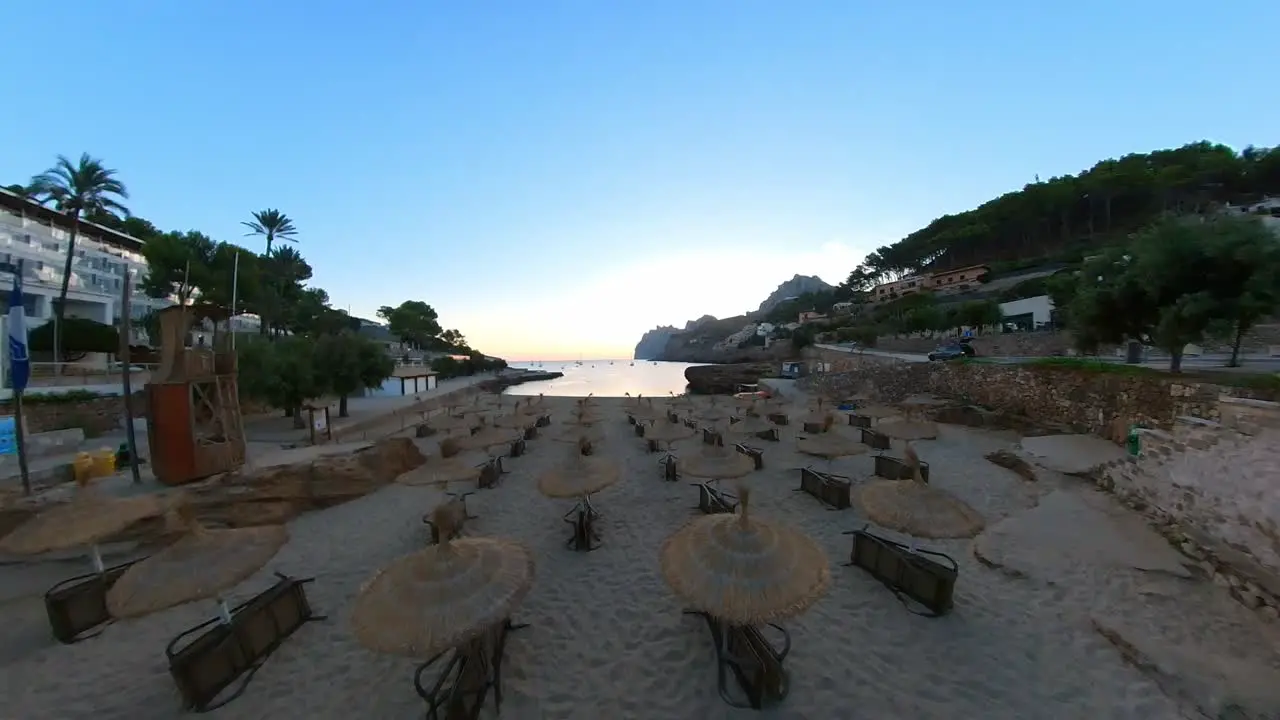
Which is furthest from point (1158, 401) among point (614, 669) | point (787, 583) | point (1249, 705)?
point (614, 669)

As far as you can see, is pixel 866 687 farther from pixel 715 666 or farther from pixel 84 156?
pixel 84 156

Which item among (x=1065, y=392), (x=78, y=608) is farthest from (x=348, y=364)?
(x=1065, y=392)

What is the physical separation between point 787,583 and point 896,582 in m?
3.53

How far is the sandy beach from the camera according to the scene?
4727mm

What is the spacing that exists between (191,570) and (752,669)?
19.9ft

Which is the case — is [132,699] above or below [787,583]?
below

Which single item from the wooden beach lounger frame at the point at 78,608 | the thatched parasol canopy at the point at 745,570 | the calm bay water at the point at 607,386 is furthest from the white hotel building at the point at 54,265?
the thatched parasol canopy at the point at 745,570

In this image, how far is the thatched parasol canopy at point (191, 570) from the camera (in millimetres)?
4656

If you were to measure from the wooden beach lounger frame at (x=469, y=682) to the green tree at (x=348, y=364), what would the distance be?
18.6 m

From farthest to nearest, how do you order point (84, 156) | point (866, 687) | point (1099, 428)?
point (84, 156) < point (1099, 428) < point (866, 687)

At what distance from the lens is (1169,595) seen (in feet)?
20.5

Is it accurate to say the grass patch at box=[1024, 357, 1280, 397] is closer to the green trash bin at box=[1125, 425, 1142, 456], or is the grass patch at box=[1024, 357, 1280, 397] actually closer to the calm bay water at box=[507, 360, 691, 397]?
the green trash bin at box=[1125, 425, 1142, 456]

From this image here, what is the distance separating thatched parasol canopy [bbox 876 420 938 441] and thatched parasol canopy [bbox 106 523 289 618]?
14.3 meters

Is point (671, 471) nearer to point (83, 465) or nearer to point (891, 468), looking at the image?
point (891, 468)
